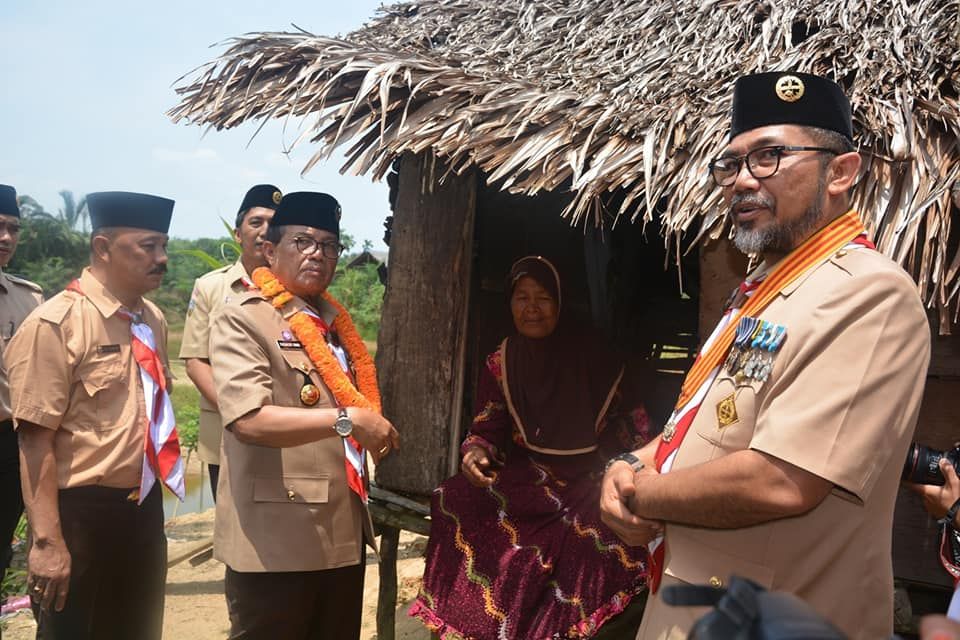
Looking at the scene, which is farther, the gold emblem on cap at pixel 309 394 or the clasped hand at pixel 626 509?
the gold emblem on cap at pixel 309 394

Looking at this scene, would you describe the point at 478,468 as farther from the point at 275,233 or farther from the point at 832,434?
the point at 832,434

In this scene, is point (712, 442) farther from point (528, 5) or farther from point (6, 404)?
point (528, 5)

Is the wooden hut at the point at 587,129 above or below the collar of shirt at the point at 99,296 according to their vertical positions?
above

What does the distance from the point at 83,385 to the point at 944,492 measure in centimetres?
282

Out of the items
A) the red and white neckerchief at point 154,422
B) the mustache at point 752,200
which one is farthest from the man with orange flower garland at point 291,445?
the mustache at point 752,200

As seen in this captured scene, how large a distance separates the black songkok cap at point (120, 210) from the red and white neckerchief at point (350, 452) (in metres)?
0.78

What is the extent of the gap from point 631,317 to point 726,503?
13.9 ft

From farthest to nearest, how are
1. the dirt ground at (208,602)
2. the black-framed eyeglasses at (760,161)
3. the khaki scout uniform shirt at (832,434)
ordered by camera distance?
the dirt ground at (208,602) → the black-framed eyeglasses at (760,161) → the khaki scout uniform shirt at (832,434)

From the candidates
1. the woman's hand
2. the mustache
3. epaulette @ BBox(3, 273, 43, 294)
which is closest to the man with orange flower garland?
the woman's hand

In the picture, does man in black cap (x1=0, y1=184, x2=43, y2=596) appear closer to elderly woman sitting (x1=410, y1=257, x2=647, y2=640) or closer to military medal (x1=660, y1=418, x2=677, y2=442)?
elderly woman sitting (x1=410, y1=257, x2=647, y2=640)

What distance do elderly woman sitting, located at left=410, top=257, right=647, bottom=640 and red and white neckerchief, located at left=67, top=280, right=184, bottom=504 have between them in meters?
1.25

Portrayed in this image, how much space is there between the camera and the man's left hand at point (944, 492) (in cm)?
202

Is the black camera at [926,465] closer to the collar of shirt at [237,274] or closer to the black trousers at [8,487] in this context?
the collar of shirt at [237,274]

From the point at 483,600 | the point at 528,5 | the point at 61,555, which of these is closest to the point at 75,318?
the point at 61,555
